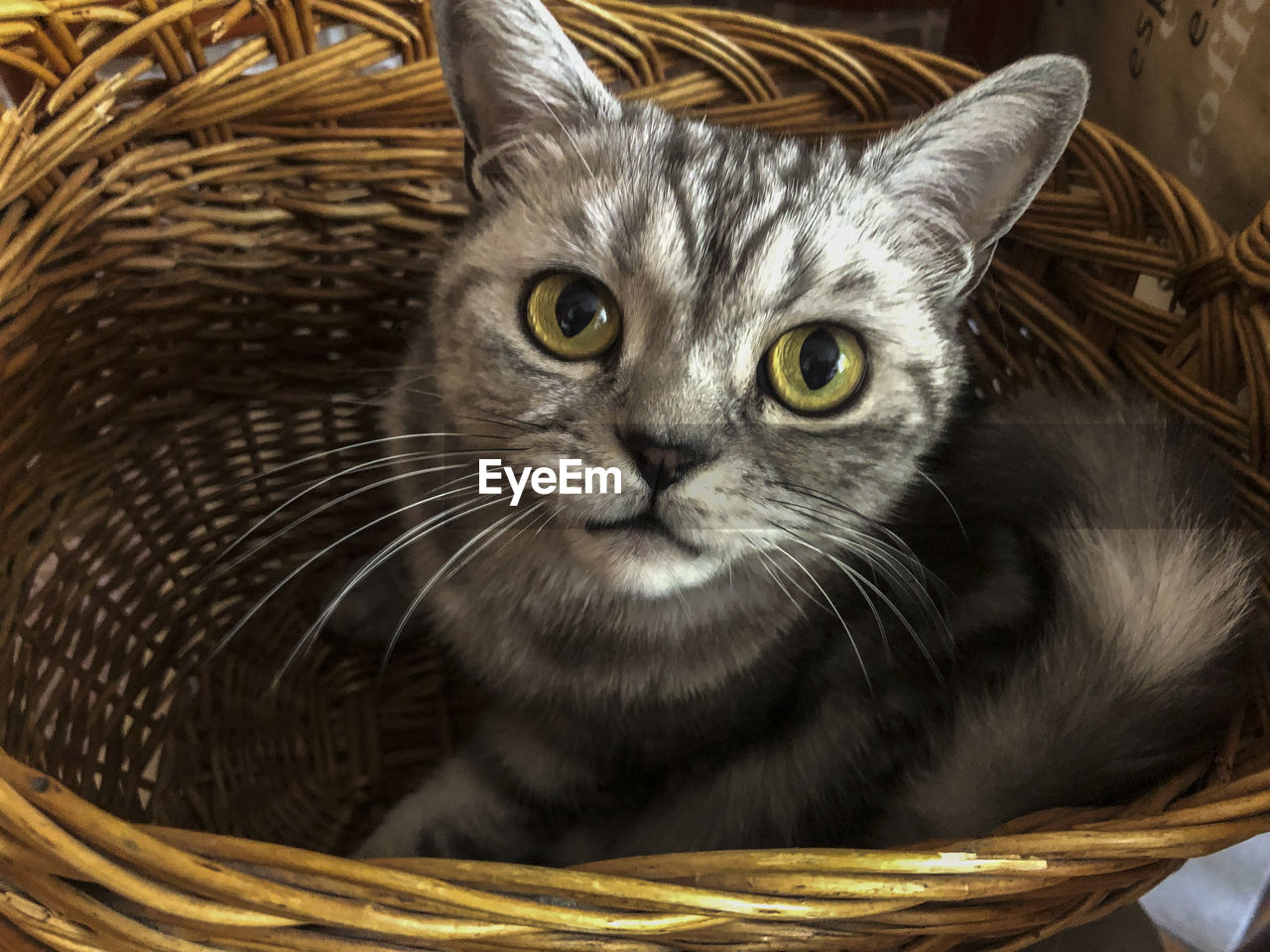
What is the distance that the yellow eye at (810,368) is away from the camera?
A: 0.69 m

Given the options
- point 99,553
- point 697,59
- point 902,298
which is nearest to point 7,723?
point 99,553

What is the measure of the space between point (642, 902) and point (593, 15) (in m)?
0.92

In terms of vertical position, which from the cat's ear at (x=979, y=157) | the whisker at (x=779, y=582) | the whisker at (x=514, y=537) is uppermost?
the cat's ear at (x=979, y=157)

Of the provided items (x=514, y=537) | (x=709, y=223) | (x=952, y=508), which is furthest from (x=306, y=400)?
(x=952, y=508)

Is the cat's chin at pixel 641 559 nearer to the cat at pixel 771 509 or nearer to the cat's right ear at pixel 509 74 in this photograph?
the cat at pixel 771 509

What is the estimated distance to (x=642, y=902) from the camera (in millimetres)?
486

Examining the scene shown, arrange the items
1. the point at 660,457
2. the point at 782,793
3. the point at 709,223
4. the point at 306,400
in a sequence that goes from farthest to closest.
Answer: the point at 306,400
the point at 782,793
the point at 709,223
the point at 660,457

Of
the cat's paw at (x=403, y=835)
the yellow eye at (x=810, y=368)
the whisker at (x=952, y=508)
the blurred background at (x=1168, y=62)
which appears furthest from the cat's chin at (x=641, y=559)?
the blurred background at (x=1168, y=62)

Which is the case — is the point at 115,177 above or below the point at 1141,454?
above

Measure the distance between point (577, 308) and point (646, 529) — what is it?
0.18 metres

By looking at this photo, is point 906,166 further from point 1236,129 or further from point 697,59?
point 1236,129

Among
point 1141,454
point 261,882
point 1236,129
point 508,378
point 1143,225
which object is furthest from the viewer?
point 1236,129

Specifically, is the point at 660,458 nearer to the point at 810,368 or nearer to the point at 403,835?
the point at 810,368

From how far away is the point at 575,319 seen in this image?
0.69 m
